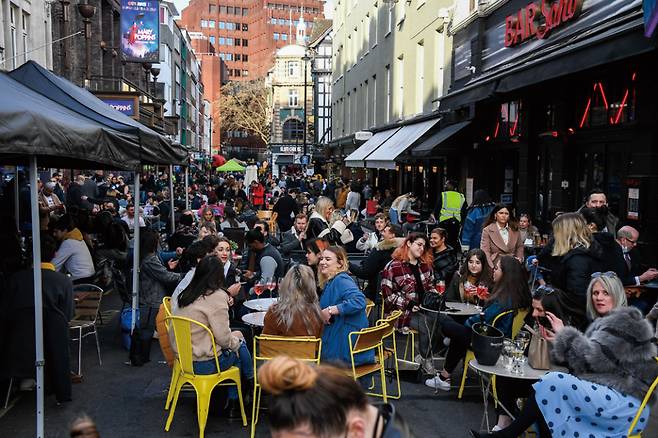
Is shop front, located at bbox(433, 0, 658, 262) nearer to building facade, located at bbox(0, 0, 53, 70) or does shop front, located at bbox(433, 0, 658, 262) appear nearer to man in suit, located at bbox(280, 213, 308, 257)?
man in suit, located at bbox(280, 213, 308, 257)

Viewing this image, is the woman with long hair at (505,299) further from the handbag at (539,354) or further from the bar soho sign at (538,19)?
the bar soho sign at (538,19)

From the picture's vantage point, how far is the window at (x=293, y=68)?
281 ft

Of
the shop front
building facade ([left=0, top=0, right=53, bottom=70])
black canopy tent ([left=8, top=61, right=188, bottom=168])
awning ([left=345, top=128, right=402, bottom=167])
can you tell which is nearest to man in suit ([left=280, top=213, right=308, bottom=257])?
black canopy tent ([left=8, top=61, right=188, bottom=168])

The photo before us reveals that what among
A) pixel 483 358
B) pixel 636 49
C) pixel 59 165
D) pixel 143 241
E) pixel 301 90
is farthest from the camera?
pixel 301 90

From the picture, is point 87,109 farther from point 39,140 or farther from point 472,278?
point 472,278

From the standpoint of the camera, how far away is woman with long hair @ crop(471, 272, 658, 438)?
4.18 m

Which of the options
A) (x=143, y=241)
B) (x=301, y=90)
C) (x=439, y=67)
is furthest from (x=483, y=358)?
(x=301, y=90)

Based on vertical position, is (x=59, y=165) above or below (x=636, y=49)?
below

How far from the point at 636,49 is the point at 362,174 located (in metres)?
30.6

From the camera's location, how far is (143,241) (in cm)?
834

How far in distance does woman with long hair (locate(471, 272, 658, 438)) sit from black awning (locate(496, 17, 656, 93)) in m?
3.77

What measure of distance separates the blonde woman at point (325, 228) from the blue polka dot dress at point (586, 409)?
19.5ft

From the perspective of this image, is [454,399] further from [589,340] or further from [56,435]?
[56,435]

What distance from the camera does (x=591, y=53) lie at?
7.95 m
